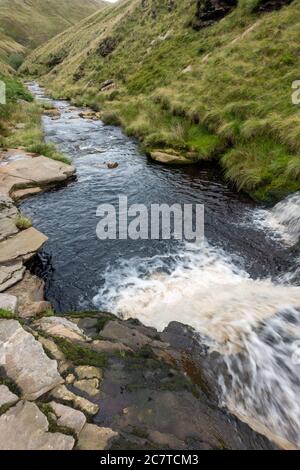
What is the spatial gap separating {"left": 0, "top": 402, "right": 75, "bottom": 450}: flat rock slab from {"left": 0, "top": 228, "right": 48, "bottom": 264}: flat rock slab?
17.2ft

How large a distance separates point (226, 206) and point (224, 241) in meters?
2.70

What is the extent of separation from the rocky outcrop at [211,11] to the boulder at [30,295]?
1433 inches

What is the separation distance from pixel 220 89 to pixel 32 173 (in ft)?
45.6

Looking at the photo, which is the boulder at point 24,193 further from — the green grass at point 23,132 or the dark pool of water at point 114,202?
the green grass at point 23,132

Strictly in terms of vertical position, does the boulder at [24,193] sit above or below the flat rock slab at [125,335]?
above

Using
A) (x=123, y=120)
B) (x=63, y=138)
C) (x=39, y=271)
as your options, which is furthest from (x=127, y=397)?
(x=123, y=120)

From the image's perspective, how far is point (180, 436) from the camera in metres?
4.10

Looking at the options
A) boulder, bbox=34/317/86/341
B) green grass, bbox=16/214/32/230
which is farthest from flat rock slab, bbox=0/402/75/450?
green grass, bbox=16/214/32/230

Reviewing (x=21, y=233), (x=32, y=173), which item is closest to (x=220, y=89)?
(x=32, y=173)

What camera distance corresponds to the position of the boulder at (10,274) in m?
7.89

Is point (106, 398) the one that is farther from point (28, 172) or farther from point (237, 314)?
point (28, 172)

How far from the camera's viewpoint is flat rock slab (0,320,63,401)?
4.49 m

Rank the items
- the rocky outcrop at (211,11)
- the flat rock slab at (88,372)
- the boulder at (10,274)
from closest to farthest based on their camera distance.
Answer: the flat rock slab at (88,372) → the boulder at (10,274) → the rocky outcrop at (211,11)

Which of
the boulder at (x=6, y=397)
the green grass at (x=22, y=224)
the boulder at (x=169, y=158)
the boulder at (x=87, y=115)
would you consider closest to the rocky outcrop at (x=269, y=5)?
the boulder at (x=87, y=115)
